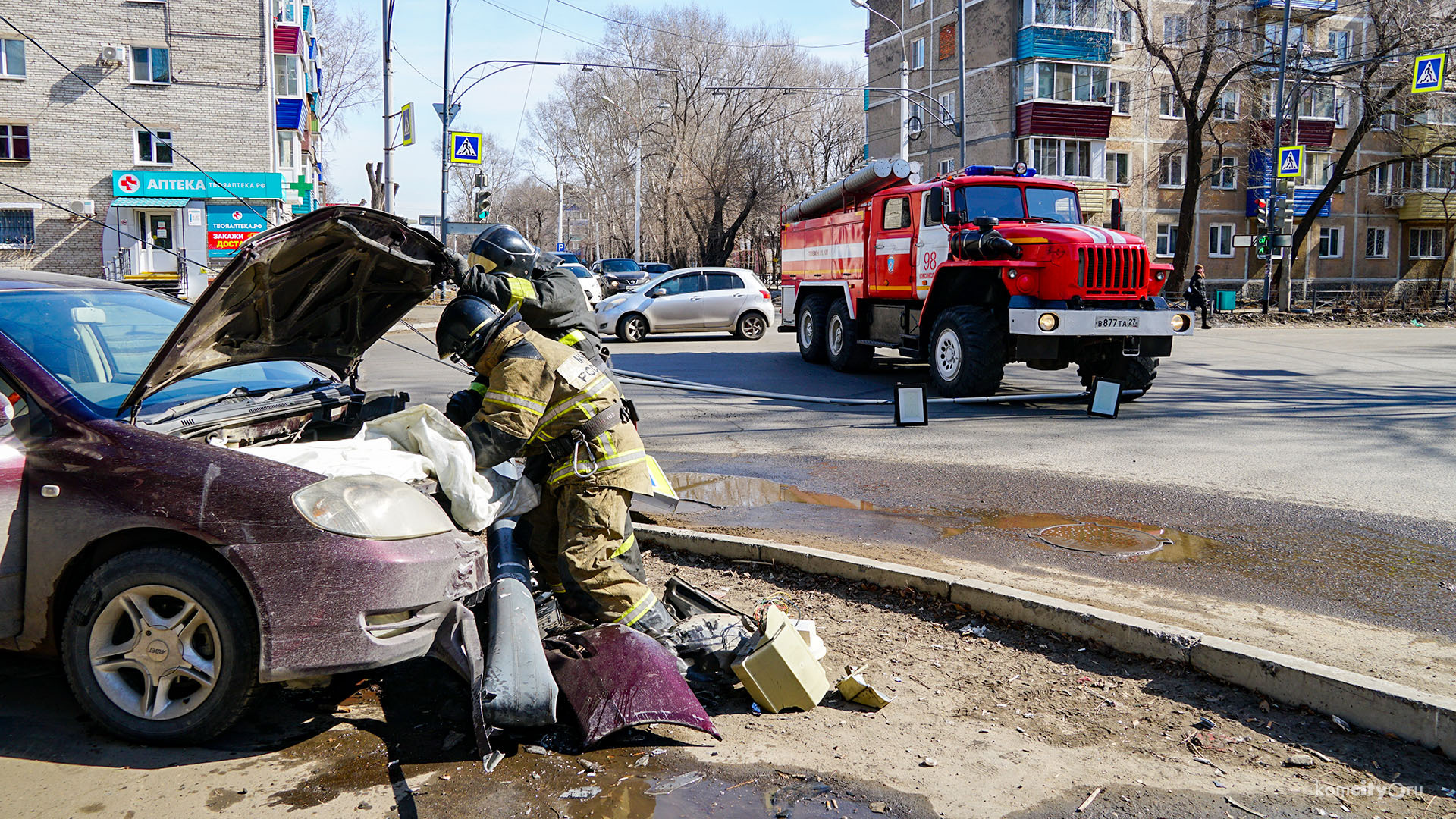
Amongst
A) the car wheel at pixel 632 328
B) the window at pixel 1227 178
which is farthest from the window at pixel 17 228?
the window at pixel 1227 178

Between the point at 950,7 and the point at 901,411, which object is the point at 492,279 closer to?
the point at 901,411

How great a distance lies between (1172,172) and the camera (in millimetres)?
45281

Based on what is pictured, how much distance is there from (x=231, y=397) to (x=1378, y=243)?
56.3 metres

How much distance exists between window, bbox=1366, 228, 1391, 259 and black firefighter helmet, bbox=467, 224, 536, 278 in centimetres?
5429

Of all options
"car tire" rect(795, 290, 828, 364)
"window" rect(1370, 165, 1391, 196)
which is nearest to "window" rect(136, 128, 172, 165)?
"car tire" rect(795, 290, 828, 364)

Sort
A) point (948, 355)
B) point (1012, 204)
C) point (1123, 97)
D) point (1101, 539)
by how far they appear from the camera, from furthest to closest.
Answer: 1. point (1123, 97)
2. point (1012, 204)
3. point (948, 355)
4. point (1101, 539)

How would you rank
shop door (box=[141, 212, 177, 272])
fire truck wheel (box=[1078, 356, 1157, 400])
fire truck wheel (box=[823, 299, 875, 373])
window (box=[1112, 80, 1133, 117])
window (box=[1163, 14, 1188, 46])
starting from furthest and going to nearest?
window (box=[1112, 80, 1133, 117]), window (box=[1163, 14, 1188, 46]), shop door (box=[141, 212, 177, 272]), fire truck wheel (box=[823, 299, 875, 373]), fire truck wheel (box=[1078, 356, 1157, 400])

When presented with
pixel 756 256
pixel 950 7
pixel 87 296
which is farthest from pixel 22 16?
pixel 756 256

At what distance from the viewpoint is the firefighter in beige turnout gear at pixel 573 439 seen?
386cm

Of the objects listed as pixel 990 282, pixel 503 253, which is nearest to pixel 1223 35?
pixel 990 282

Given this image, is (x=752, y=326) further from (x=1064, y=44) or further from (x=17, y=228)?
(x=1064, y=44)

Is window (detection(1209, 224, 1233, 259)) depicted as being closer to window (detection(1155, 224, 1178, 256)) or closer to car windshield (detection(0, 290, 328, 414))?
window (detection(1155, 224, 1178, 256))

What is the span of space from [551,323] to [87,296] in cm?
224

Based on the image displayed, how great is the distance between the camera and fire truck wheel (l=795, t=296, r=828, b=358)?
1562cm
